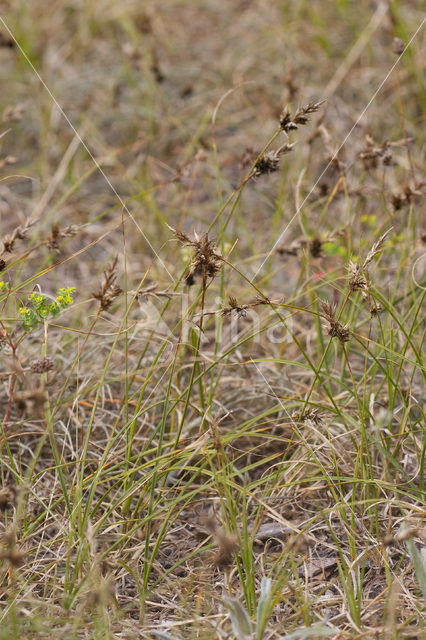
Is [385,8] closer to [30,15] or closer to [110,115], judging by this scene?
[110,115]

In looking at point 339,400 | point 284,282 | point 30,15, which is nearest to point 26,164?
point 30,15

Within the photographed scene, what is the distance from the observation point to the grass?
133cm

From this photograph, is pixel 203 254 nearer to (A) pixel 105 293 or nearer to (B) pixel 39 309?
(A) pixel 105 293

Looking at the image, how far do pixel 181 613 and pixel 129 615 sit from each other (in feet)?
0.39

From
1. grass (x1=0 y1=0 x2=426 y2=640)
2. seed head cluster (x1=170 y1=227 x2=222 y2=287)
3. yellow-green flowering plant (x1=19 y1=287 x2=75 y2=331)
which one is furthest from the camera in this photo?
yellow-green flowering plant (x1=19 y1=287 x2=75 y2=331)

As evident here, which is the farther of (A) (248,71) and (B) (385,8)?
(A) (248,71)

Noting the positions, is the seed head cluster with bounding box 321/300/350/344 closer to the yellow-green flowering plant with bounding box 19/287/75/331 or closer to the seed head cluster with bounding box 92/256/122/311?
the seed head cluster with bounding box 92/256/122/311

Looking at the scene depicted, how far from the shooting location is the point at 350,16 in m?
3.40

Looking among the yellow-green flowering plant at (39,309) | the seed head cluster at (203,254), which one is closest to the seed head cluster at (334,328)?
the seed head cluster at (203,254)

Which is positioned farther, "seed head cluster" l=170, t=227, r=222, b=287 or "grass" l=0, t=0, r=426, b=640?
"grass" l=0, t=0, r=426, b=640

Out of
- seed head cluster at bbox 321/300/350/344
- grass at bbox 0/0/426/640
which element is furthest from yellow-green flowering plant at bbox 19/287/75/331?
seed head cluster at bbox 321/300/350/344

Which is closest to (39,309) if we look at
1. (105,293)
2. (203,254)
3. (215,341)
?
(105,293)

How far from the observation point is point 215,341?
1.85 metres

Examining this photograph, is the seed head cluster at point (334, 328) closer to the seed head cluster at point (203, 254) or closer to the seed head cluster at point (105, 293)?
the seed head cluster at point (203, 254)
